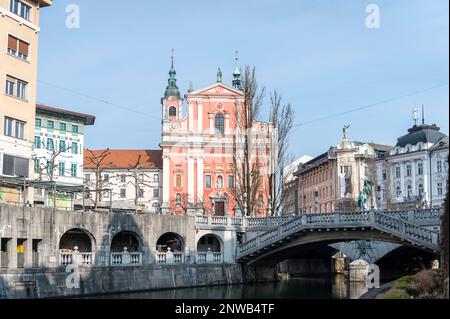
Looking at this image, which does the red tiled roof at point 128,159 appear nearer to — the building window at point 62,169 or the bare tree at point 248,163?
the building window at point 62,169

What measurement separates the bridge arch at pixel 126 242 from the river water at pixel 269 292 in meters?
3.59

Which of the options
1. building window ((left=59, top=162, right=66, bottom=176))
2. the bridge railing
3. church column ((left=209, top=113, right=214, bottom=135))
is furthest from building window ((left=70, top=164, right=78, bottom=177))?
the bridge railing

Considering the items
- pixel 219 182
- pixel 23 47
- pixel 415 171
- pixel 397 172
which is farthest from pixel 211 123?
pixel 23 47

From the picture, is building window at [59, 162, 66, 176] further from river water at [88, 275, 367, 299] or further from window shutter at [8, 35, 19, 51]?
window shutter at [8, 35, 19, 51]

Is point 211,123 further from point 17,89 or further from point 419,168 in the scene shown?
point 17,89

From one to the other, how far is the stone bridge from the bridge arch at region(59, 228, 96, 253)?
1096cm

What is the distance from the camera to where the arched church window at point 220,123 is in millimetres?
81625

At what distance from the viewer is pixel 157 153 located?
3834 inches

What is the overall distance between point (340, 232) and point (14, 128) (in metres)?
19.9

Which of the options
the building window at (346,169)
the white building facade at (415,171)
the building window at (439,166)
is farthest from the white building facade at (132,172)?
the building window at (439,166)

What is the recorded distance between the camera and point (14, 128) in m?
39.1

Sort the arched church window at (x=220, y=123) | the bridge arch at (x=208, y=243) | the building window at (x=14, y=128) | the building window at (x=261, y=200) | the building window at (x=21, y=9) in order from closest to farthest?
the building window at (x=14, y=128) < the building window at (x=21, y=9) < the bridge arch at (x=208, y=243) < the building window at (x=261, y=200) < the arched church window at (x=220, y=123)
